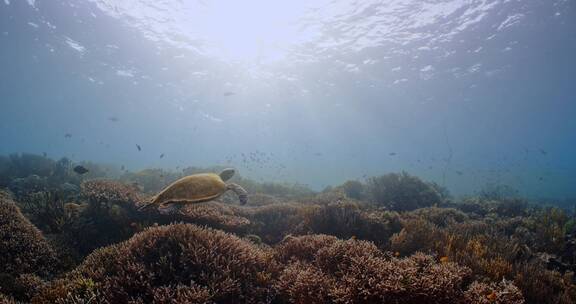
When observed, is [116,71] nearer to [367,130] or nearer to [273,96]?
[273,96]

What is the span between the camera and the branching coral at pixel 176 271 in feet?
13.3

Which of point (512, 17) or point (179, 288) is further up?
point (512, 17)

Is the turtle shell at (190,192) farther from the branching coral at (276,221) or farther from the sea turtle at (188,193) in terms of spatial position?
the branching coral at (276,221)

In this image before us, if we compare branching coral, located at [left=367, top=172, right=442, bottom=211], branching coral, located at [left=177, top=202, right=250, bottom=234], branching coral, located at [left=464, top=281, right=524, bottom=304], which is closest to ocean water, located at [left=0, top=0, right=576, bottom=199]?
branching coral, located at [left=367, top=172, right=442, bottom=211]

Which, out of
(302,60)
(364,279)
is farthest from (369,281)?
(302,60)

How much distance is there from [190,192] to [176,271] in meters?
2.07

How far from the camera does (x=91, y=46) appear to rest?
104 ft

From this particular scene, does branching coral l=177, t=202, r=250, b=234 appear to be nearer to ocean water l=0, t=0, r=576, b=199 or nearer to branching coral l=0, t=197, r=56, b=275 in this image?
branching coral l=0, t=197, r=56, b=275

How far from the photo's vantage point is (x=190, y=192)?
6.27 m

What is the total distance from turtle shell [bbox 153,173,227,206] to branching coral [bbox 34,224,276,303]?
3.22ft

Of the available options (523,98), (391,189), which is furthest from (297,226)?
(523,98)

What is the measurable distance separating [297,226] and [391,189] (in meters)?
9.41

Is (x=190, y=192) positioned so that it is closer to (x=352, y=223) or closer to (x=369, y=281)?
(x=369, y=281)

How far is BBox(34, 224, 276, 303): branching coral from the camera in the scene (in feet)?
13.3
